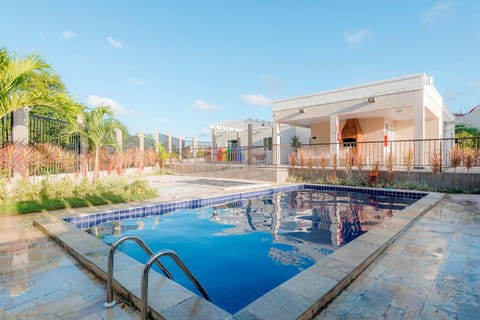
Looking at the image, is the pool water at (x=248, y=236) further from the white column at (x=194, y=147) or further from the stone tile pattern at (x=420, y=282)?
the white column at (x=194, y=147)

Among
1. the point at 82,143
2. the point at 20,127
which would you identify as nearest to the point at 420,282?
the point at 20,127

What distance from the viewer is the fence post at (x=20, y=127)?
21.3 ft

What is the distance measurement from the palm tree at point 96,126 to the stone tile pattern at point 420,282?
24.0 ft

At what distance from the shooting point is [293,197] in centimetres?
807

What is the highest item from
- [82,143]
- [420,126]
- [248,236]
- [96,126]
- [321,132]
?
[321,132]

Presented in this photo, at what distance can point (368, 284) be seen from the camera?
88.6 inches

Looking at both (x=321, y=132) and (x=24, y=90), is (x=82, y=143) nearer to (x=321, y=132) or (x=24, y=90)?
(x=24, y=90)

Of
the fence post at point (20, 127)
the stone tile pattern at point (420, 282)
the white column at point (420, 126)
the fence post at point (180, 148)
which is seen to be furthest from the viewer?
the fence post at point (180, 148)

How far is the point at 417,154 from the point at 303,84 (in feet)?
40.5

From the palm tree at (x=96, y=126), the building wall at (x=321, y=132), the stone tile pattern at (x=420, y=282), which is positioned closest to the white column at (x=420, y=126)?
the building wall at (x=321, y=132)

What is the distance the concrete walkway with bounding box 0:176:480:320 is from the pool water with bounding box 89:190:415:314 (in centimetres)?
91

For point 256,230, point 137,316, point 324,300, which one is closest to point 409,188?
point 256,230

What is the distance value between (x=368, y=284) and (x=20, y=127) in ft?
27.3

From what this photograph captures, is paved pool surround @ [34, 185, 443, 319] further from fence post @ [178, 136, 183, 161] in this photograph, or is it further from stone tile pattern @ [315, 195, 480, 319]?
fence post @ [178, 136, 183, 161]
